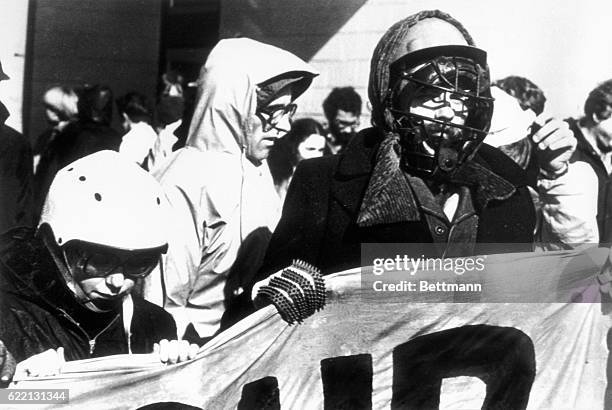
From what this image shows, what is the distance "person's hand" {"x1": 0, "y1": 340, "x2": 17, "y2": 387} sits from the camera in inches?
117

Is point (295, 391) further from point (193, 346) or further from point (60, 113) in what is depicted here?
point (60, 113)

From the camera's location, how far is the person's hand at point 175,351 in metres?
3.09

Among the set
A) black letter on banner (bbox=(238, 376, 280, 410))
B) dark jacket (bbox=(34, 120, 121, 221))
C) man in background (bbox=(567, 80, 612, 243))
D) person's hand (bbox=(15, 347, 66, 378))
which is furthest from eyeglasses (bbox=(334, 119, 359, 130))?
person's hand (bbox=(15, 347, 66, 378))

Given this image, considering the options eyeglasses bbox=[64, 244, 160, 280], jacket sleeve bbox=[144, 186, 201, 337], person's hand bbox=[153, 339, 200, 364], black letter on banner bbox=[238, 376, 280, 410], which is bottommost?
black letter on banner bbox=[238, 376, 280, 410]

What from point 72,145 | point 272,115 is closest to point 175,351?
point 272,115

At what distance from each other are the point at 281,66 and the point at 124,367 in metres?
1.47

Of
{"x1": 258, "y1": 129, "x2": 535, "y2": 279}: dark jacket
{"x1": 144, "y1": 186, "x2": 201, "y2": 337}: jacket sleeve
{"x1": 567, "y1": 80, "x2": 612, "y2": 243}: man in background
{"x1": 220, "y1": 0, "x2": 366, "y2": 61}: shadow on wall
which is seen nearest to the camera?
{"x1": 258, "y1": 129, "x2": 535, "y2": 279}: dark jacket

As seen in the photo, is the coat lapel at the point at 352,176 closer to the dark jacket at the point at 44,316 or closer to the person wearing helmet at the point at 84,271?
the person wearing helmet at the point at 84,271

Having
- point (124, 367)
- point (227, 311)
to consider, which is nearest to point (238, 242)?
point (227, 311)

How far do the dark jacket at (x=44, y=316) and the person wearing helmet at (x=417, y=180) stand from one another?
0.49 m

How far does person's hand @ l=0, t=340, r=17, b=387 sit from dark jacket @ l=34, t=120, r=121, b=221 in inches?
82.0

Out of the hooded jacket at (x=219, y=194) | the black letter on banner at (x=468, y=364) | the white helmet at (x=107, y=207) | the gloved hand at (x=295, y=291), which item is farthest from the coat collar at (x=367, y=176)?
the hooded jacket at (x=219, y=194)

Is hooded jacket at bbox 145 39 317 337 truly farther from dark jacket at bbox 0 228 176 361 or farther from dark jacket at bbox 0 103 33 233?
dark jacket at bbox 0 103 33 233

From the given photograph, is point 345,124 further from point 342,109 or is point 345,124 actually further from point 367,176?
point 367,176
